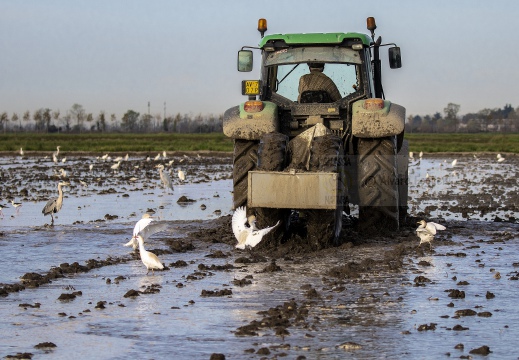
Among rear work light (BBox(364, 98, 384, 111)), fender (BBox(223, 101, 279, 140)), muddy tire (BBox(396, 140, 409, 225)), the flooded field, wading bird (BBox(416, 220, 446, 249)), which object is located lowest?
the flooded field

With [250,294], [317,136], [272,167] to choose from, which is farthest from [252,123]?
[250,294]

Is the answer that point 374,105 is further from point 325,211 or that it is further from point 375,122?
point 325,211

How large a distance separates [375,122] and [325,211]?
1523 millimetres

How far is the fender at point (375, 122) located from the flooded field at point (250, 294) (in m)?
1.44

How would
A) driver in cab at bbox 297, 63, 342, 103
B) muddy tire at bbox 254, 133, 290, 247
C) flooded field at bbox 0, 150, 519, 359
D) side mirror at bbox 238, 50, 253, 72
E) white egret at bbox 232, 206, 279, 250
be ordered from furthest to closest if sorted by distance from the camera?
side mirror at bbox 238, 50, 253, 72 → driver in cab at bbox 297, 63, 342, 103 → muddy tire at bbox 254, 133, 290, 247 → white egret at bbox 232, 206, 279, 250 → flooded field at bbox 0, 150, 519, 359

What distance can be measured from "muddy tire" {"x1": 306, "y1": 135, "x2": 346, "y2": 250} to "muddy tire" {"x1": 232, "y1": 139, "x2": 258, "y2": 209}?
1.18 metres

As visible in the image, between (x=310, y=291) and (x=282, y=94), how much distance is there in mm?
4992

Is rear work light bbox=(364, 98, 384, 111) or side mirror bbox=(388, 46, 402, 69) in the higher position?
side mirror bbox=(388, 46, 402, 69)

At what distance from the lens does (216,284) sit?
899 centimetres

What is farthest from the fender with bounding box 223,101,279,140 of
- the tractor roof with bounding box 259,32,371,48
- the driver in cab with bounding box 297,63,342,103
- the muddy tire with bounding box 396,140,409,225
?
the muddy tire with bounding box 396,140,409,225

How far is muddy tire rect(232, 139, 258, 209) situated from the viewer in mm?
11883

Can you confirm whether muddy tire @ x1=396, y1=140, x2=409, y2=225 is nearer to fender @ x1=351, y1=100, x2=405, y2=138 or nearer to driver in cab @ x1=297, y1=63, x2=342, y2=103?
driver in cab @ x1=297, y1=63, x2=342, y2=103

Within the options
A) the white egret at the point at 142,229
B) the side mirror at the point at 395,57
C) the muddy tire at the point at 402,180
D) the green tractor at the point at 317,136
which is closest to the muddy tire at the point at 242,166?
the green tractor at the point at 317,136

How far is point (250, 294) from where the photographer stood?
8.41 meters
